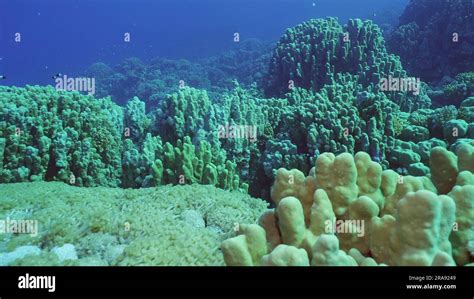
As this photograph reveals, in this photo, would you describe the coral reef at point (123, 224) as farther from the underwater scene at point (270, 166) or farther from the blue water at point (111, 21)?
the blue water at point (111, 21)

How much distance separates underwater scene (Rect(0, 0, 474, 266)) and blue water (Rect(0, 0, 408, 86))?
240 ft

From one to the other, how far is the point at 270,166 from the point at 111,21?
529ft

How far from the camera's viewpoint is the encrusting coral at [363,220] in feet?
7.41

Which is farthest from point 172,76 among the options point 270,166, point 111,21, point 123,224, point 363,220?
point 111,21

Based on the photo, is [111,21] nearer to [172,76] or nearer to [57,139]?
[172,76]

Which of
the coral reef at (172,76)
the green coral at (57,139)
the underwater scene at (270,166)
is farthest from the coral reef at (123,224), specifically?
the coral reef at (172,76)

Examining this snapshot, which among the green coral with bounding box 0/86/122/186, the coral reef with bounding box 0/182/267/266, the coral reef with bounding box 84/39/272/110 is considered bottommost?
the coral reef with bounding box 0/182/267/266

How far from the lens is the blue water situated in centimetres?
9219

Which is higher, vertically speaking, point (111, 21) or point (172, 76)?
point (111, 21)

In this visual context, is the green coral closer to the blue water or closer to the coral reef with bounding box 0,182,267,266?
the coral reef with bounding box 0,182,267,266

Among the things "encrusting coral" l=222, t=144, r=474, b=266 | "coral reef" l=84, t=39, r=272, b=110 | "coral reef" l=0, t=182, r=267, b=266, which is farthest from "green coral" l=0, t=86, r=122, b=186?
"coral reef" l=84, t=39, r=272, b=110

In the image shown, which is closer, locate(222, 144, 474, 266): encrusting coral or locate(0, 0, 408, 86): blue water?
locate(222, 144, 474, 266): encrusting coral

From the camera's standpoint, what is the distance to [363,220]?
9.23 ft
